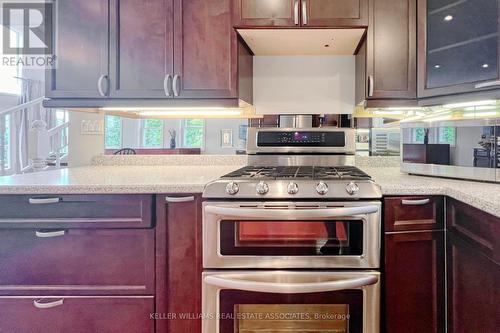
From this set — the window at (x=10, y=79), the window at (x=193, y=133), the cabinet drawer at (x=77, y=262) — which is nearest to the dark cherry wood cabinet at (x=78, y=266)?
the cabinet drawer at (x=77, y=262)

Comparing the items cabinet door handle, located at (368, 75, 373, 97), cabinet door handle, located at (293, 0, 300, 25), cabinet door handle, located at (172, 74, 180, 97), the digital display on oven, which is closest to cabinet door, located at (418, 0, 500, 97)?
cabinet door handle, located at (368, 75, 373, 97)

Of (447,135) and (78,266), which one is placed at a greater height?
(447,135)

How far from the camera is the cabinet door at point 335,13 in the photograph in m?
1.76

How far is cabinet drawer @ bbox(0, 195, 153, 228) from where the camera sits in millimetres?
1407

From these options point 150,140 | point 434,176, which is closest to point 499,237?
point 434,176

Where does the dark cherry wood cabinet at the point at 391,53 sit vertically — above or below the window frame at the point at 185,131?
above

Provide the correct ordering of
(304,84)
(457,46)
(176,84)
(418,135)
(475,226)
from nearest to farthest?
(475,226) → (457,46) → (418,135) → (176,84) → (304,84)

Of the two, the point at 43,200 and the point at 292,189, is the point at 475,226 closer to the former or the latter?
the point at 292,189

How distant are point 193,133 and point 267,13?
970 mm

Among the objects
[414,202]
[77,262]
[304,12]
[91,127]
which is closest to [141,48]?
[91,127]

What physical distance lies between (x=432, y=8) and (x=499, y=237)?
125 centimetres

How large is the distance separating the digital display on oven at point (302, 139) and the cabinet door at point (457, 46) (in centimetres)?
53

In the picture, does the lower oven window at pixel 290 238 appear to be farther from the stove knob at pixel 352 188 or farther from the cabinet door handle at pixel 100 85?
the cabinet door handle at pixel 100 85

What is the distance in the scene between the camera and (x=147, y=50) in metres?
1.84
